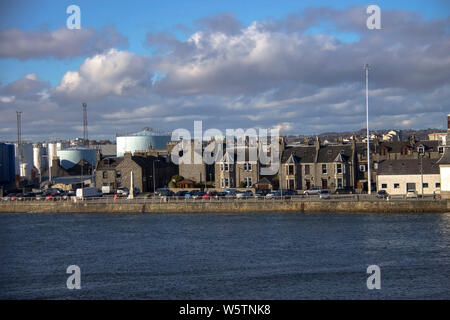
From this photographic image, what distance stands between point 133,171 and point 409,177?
28.6 m

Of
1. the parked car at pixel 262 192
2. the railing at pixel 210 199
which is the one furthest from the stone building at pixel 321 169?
the railing at pixel 210 199

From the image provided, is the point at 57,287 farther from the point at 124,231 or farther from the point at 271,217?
the point at 271,217

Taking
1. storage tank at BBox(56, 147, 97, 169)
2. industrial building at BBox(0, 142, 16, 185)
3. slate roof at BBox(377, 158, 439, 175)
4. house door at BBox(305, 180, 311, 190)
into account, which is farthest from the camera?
storage tank at BBox(56, 147, 97, 169)

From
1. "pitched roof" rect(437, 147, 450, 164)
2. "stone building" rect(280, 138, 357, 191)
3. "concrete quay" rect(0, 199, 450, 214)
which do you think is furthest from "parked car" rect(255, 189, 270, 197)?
"pitched roof" rect(437, 147, 450, 164)

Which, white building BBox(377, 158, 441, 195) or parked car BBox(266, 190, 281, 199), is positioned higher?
white building BBox(377, 158, 441, 195)

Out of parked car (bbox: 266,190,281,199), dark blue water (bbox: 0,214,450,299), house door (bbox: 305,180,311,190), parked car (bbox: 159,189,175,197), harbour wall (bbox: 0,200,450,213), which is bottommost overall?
dark blue water (bbox: 0,214,450,299)

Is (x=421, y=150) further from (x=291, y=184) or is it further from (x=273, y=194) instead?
(x=273, y=194)

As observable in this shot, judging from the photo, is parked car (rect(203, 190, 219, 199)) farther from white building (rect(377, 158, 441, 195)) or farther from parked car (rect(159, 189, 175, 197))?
white building (rect(377, 158, 441, 195))

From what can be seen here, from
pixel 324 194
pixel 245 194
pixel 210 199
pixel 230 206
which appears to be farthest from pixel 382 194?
pixel 210 199

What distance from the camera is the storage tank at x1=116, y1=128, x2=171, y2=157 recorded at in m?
116

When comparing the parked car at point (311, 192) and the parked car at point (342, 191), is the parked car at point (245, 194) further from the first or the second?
the parked car at point (342, 191)

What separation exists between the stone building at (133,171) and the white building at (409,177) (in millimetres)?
23681

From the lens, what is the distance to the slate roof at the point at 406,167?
178ft
